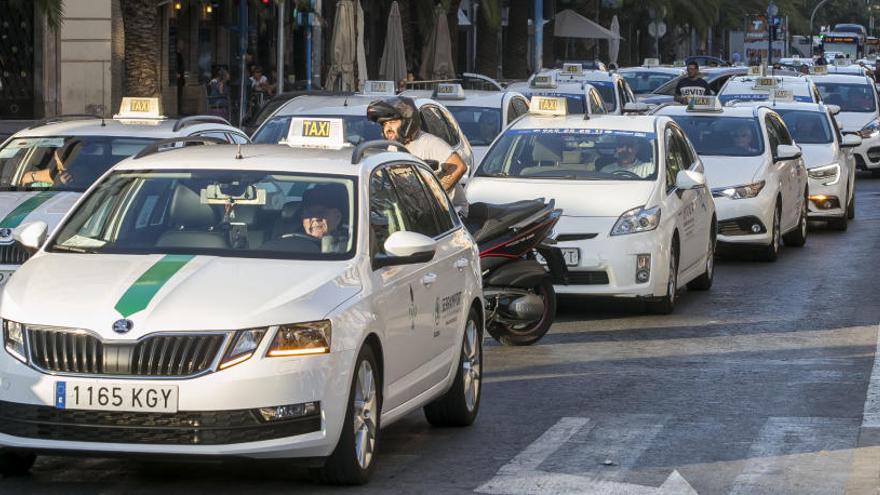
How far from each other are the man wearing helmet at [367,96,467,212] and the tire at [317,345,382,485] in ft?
17.5

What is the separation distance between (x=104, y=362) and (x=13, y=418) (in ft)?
1.55

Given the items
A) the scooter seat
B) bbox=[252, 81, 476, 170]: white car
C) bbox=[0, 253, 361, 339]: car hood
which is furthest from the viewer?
bbox=[252, 81, 476, 170]: white car

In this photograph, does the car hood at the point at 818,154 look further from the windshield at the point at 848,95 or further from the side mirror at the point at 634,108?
the windshield at the point at 848,95

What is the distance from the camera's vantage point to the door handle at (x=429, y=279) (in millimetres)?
9062

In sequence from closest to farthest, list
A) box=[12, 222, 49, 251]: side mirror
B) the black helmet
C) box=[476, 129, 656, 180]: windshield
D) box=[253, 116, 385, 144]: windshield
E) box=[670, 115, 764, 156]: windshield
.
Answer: box=[12, 222, 49, 251]: side mirror
the black helmet
box=[476, 129, 656, 180]: windshield
box=[253, 116, 385, 144]: windshield
box=[670, 115, 764, 156]: windshield

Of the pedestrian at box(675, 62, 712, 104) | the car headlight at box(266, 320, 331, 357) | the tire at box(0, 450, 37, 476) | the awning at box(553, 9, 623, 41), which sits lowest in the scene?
the tire at box(0, 450, 37, 476)

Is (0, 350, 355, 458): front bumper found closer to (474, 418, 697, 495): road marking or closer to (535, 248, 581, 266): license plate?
(474, 418, 697, 495): road marking

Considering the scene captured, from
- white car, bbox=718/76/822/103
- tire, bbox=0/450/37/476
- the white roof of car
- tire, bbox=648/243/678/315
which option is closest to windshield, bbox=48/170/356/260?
tire, bbox=0/450/37/476

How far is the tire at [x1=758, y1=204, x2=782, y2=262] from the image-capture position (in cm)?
1992

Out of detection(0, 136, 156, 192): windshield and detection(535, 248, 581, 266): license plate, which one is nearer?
detection(0, 136, 156, 192): windshield

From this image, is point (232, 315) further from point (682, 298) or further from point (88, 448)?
point (682, 298)

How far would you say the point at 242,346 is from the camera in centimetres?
759

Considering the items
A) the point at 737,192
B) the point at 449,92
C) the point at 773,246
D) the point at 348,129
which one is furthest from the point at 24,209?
the point at 449,92

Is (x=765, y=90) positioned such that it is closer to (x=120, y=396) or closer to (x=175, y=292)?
(x=175, y=292)
